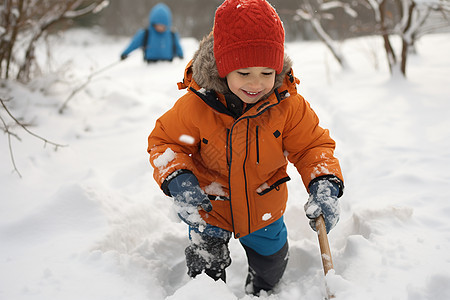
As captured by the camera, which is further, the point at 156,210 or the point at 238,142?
the point at 156,210

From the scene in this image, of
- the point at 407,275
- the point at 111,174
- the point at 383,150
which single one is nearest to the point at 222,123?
the point at 407,275

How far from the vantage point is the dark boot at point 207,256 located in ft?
5.51

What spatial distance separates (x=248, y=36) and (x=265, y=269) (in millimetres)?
1096

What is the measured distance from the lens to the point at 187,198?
1.44 meters

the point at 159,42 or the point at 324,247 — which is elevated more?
the point at 324,247

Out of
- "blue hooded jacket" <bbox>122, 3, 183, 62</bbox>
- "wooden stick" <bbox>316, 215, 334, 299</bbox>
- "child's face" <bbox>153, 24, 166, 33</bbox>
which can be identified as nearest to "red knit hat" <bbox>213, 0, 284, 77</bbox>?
"wooden stick" <bbox>316, 215, 334, 299</bbox>

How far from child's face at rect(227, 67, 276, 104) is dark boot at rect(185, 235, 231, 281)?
0.68 metres

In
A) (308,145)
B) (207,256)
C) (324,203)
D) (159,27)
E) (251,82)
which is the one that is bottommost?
(207,256)

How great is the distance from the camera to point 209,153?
1579mm

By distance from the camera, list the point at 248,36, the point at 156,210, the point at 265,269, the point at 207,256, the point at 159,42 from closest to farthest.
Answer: the point at 248,36 < the point at 207,256 < the point at 265,269 < the point at 156,210 < the point at 159,42

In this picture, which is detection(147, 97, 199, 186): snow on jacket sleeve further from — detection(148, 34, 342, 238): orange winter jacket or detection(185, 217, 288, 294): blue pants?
detection(185, 217, 288, 294): blue pants

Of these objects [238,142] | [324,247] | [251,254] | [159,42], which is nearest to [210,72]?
[238,142]

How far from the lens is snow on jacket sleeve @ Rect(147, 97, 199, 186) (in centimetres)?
151

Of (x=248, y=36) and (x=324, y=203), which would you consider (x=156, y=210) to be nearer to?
(x=324, y=203)
